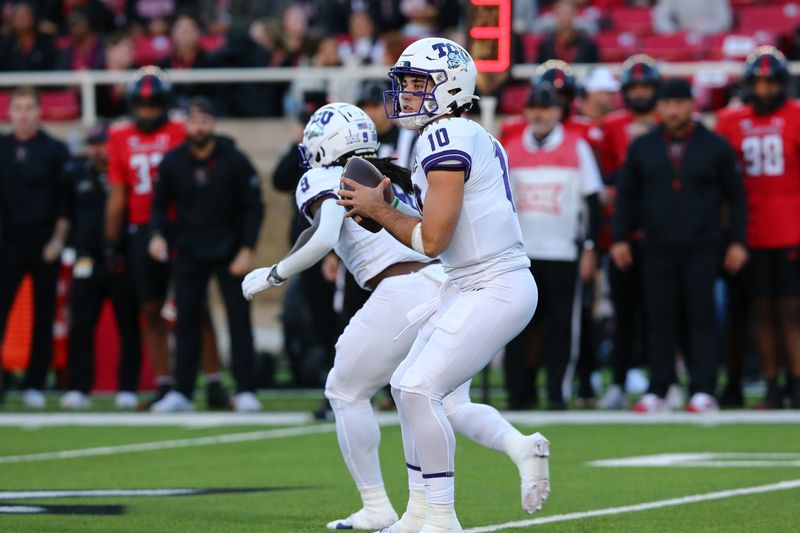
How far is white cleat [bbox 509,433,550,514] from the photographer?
5.67 metres

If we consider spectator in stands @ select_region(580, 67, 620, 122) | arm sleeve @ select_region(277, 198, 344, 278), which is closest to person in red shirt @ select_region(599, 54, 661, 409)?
spectator in stands @ select_region(580, 67, 620, 122)

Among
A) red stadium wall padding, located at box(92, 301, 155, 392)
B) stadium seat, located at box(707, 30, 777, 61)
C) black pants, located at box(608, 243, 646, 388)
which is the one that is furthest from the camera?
stadium seat, located at box(707, 30, 777, 61)

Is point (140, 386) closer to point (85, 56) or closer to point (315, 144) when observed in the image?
point (85, 56)

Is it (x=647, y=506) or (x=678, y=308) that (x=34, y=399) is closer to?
(x=678, y=308)

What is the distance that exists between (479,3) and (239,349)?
3091 mm

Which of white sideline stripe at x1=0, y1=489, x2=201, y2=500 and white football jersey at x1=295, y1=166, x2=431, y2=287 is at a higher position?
white football jersey at x1=295, y1=166, x2=431, y2=287

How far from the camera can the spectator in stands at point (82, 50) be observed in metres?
18.1

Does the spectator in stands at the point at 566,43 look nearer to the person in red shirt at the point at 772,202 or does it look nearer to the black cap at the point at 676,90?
the person in red shirt at the point at 772,202

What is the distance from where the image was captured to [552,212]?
11.5 m

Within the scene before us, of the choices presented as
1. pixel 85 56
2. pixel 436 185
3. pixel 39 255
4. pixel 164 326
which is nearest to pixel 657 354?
pixel 164 326

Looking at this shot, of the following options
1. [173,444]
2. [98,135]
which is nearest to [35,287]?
[98,135]

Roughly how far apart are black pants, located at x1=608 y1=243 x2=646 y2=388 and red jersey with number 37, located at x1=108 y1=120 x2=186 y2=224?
350 centimetres

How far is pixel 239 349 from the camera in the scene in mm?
12219

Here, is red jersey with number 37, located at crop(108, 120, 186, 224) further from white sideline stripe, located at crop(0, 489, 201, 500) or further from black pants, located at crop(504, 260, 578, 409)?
white sideline stripe, located at crop(0, 489, 201, 500)
